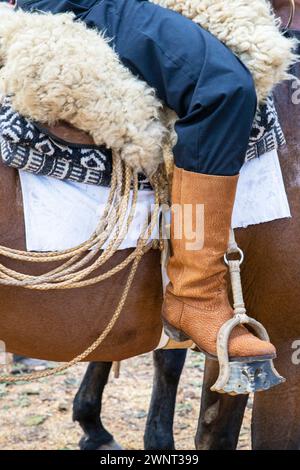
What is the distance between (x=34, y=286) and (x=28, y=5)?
2.86 ft

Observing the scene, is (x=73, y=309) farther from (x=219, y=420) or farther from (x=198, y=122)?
(x=219, y=420)

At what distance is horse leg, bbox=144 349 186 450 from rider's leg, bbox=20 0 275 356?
1.55 meters

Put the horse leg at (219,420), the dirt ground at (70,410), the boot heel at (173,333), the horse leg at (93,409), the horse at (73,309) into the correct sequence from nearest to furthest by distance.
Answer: the horse at (73,309)
the boot heel at (173,333)
the horse leg at (219,420)
the horse leg at (93,409)
the dirt ground at (70,410)

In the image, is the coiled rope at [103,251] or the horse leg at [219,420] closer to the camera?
the coiled rope at [103,251]

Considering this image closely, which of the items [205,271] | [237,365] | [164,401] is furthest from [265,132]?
[164,401]

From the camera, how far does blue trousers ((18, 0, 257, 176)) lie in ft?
6.94

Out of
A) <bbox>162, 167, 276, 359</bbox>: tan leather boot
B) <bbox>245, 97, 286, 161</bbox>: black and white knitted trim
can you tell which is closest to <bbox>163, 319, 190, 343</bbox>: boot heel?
<bbox>162, 167, 276, 359</bbox>: tan leather boot

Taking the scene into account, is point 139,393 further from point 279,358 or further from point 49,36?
point 49,36

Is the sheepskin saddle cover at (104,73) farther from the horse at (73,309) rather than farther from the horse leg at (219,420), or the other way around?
the horse leg at (219,420)

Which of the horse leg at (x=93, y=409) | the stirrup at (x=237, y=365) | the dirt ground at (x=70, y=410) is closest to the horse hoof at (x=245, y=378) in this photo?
the stirrup at (x=237, y=365)

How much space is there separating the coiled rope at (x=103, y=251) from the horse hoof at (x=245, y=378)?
415 mm

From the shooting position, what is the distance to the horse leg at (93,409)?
3.94 metres

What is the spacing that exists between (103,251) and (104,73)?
524 mm

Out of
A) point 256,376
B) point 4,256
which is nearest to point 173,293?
point 256,376
